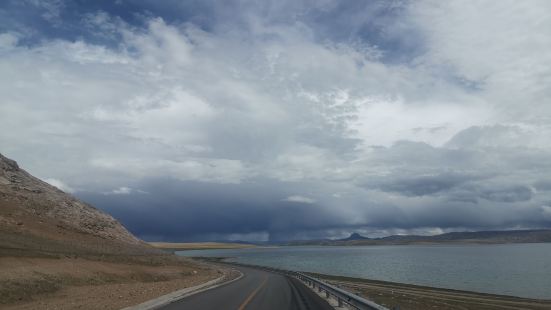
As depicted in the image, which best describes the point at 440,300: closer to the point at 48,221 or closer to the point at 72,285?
the point at 72,285

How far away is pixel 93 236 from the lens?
242ft

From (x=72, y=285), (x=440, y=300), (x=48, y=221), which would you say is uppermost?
(x=48, y=221)

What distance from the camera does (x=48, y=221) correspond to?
67.2 meters

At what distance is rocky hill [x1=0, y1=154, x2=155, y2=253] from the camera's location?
171 feet

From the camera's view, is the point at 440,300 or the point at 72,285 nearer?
the point at 72,285

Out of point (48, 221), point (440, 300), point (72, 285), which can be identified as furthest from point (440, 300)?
point (48, 221)

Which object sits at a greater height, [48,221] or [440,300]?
[48,221]

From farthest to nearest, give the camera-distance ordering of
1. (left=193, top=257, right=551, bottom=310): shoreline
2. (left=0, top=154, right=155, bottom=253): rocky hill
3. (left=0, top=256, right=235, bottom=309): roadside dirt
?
(left=0, top=154, right=155, bottom=253): rocky hill → (left=193, top=257, right=551, bottom=310): shoreline → (left=0, top=256, right=235, bottom=309): roadside dirt

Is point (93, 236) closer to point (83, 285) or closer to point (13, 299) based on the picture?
point (83, 285)

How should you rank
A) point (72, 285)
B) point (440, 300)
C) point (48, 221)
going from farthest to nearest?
point (48, 221) < point (440, 300) < point (72, 285)

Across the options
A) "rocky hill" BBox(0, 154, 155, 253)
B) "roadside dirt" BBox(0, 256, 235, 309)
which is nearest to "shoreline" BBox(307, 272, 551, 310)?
"roadside dirt" BBox(0, 256, 235, 309)

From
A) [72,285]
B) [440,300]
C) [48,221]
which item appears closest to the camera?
[72,285]

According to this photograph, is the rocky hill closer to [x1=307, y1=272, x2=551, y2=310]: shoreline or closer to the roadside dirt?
the roadside dirt

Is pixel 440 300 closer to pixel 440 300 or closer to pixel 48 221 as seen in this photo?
pixel 440 300
